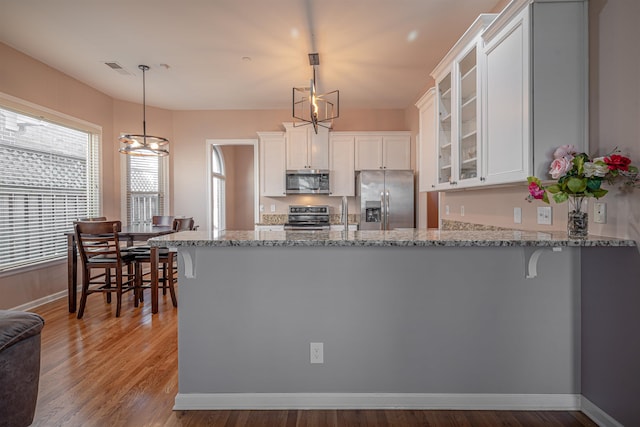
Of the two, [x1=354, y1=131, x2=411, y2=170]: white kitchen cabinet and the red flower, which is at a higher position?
[x1=354, y1=131, x2=411, y2=170]: white kitchen cabinet

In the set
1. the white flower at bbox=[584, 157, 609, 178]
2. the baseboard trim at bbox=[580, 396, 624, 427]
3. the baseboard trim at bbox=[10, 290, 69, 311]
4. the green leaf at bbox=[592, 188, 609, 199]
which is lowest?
the baseboard trim at bbox=[580, 396, 624, 427]

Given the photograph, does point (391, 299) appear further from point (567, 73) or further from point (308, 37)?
point (308, 37)

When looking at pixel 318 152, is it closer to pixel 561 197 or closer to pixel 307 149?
pixel 307 149

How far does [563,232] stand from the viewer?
196cm

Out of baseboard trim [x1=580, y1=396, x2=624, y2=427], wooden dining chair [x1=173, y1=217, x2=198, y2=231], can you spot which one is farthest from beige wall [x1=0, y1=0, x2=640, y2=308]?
wooden dining chair [x1=173, y1=217, x2=198, y2=231]

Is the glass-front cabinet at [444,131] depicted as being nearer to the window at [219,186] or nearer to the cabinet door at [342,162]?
the cabinet door at [342,162]

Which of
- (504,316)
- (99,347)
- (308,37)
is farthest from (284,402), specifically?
(308,37)

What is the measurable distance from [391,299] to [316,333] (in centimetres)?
47

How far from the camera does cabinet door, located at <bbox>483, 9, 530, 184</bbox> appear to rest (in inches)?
73.6

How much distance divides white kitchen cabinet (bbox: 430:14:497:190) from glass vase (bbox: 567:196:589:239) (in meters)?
0.64

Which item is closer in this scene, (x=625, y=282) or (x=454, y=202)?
(x=625, y=282)

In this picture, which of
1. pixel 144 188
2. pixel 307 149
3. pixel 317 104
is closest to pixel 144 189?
pixel 144 188

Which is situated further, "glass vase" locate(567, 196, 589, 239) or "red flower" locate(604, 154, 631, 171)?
"glass vase" locate(567, 196, 589, 239)

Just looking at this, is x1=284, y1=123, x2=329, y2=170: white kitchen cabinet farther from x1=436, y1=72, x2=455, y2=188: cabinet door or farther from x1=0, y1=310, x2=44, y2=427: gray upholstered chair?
x1=0, y1=310, x2=44, y2=427: gray upholstered chair
